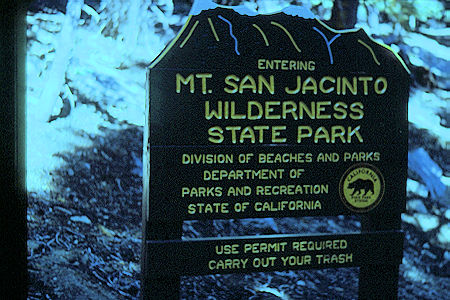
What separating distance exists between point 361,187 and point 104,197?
6.38ft

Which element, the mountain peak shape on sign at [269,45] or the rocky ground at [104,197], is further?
the rocky ground at [104,197]

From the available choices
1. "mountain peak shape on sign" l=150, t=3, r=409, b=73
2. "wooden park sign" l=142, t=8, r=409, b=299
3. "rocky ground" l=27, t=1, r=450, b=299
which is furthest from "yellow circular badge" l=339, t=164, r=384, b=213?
"rocky ground" l=27, t=1, r=450, b=299

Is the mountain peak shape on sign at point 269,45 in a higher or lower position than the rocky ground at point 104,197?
higher

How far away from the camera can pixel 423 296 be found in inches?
171

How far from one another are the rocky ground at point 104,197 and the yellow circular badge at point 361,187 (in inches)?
58.0

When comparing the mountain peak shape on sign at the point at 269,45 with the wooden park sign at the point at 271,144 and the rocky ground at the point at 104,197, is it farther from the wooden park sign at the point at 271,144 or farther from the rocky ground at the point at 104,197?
the rocky ground at the point at 104,197

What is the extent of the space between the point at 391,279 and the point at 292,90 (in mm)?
1221

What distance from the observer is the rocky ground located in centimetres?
368

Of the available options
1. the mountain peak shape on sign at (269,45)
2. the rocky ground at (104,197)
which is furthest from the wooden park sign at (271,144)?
the rocky ground at (104,197)

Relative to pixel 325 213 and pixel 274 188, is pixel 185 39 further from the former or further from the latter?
pixel 325 213

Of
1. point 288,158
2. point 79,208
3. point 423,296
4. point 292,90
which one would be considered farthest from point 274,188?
point 423,296

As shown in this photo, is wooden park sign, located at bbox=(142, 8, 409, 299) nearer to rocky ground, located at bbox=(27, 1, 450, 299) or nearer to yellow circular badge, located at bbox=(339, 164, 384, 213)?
yellow circular badge, located at bbox=(339, 164, 384, 213)

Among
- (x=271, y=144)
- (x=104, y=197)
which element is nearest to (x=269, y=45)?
(x=271, y=144)

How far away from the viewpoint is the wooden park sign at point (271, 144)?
8.32 ft
